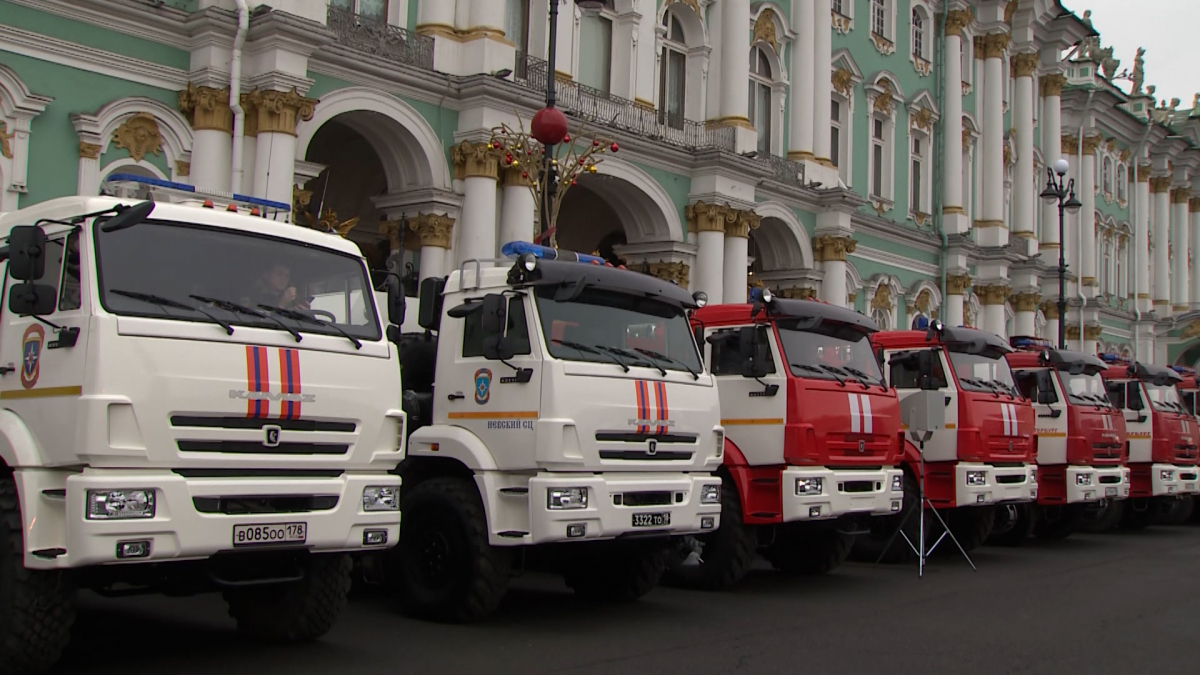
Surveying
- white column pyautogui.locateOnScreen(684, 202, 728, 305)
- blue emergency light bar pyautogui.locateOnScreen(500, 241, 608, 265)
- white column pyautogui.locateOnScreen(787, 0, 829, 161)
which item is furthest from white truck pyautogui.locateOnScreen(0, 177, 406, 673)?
white column pyautogui.locateOnScreen(787, 0, 829, 161)

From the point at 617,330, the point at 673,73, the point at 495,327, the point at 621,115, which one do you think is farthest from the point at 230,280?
the point at 673,73

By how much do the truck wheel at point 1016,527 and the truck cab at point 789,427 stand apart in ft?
17.7

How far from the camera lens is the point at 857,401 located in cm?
1203

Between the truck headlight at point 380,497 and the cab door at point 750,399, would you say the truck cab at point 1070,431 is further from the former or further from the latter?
the truck headlight at point 380,497

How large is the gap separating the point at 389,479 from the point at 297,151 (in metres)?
11.4

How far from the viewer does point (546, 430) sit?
898 centimetres

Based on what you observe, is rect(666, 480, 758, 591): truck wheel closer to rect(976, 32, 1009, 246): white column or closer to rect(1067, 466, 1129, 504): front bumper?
rect(1067, 466, 1129, 504): front bumper

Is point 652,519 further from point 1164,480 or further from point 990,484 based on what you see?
point 1164,480

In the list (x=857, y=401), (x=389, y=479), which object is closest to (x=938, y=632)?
(x=857, y=401)

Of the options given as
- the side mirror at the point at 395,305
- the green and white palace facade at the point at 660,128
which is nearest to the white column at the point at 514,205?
the green and white palace facade at the point at 660,128

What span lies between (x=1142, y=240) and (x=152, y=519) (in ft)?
174

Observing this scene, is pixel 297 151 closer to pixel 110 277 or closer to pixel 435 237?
pixel 435 237

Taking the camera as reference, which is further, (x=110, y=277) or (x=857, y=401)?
(x=857, y=401)

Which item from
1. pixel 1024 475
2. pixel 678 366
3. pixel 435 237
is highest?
pixel 435 237
